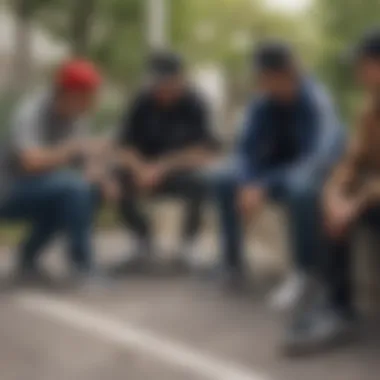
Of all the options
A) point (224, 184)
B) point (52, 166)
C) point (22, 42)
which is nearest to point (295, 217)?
point (224, 184)

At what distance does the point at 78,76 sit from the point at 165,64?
163mm

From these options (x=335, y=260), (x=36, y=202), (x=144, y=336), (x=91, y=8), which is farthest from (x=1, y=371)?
(x=91, y=8)

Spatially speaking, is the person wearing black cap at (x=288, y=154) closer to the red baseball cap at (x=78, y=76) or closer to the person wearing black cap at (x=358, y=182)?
the person wearing black cap at (x=358, y=182)

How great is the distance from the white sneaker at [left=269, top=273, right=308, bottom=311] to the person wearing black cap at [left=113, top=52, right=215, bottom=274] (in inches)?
7.8

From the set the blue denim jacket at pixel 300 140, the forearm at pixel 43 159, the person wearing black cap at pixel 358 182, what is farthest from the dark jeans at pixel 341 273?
the forearm at pixel 43 159

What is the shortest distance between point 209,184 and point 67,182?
273mm

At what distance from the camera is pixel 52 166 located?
1.87 m

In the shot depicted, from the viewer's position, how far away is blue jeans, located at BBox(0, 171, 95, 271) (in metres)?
1.87

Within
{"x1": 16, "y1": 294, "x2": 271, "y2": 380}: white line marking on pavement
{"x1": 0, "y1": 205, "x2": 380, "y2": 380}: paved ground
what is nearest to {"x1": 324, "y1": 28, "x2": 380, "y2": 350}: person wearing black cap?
{"x1": 0, "y1": 205, "x2": 380, "y2": 380}: paved ground

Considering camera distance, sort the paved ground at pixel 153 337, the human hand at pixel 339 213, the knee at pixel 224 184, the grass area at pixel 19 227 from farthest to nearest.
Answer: the grass area at pixel 19 227 → the knee at pixel 224 184 → the human hand at pixel 339 213 → the paved ground at pixel 153 337

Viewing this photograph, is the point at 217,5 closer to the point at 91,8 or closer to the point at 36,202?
the point at 91,8

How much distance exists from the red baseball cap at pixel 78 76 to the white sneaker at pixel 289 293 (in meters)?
0.50

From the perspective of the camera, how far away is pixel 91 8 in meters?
1.82

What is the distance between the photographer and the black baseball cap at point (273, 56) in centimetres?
169
